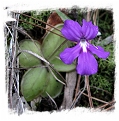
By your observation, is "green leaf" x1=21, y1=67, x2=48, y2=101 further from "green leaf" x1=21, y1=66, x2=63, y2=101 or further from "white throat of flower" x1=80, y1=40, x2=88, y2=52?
"white throat of flower" x1=80, y1=40, x2=88, y2=52

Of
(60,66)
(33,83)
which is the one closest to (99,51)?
(60,66)

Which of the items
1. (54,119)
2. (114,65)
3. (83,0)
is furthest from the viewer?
(114,65)

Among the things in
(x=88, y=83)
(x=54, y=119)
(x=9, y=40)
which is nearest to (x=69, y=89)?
(x=88, y=83)

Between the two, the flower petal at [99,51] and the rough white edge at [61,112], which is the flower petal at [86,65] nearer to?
the flower petal at [99,51]

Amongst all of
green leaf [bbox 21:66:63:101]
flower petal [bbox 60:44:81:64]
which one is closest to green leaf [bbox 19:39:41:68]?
green leaf [bbox 21:66:63:101]

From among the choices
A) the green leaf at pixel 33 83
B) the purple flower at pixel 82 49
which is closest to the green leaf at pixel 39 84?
the green leaf at pixel 33 83

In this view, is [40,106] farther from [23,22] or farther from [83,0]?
[83,0]

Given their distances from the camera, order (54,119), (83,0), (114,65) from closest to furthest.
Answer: (54,119) < (83,0) < (114,65)
